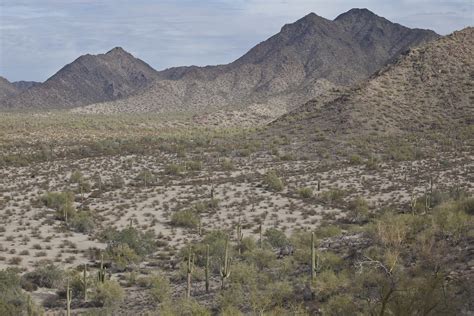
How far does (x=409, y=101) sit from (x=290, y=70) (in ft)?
313

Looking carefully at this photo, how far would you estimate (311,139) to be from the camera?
61344 millimetres

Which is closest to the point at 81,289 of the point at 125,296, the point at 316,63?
the point at 125,296

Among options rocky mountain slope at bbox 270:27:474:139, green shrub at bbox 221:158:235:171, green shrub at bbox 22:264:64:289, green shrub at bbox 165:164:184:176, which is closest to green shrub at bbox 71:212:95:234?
green shrub at bbox 22:264:64:289

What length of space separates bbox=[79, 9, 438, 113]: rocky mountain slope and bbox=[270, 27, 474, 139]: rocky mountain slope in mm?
49831

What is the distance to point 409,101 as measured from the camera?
73.6 m

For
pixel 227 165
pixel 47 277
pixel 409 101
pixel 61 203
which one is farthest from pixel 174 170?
pixel 409 101

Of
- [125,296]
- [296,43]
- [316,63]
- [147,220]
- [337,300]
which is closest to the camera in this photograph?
[337,300]

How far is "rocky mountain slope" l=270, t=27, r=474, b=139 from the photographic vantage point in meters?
65.8

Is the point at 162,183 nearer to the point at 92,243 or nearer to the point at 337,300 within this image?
the point at 92,243

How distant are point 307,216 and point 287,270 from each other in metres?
12.2

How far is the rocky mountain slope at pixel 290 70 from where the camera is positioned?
149m

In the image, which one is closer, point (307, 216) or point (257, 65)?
point (307, 216)

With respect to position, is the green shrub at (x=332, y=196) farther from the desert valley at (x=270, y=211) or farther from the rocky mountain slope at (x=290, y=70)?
the rocky mountain slope at (x=290, y=70)

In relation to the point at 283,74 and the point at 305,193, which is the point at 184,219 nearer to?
the point at 305,193
